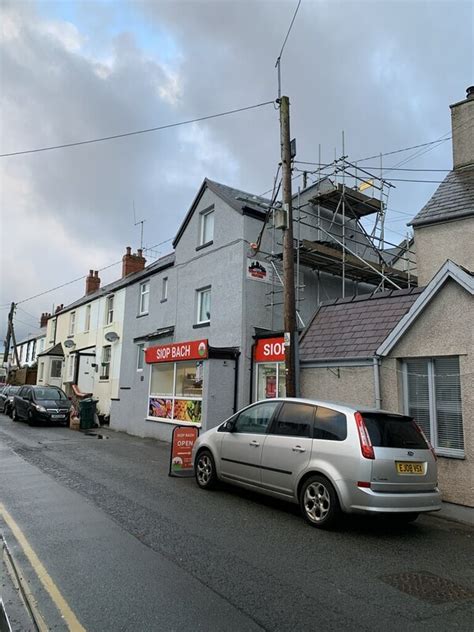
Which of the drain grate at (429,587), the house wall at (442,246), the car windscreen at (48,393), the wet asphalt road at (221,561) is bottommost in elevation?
the drain grate at (429,587)

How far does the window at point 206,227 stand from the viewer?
1735 centimetres

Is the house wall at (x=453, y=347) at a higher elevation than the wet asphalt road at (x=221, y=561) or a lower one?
higher

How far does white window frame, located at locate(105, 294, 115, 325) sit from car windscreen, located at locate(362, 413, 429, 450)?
2035 centimetres

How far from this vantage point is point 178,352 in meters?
15.6

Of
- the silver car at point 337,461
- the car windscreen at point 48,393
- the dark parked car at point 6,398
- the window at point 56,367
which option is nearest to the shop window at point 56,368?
the window at point 56,367

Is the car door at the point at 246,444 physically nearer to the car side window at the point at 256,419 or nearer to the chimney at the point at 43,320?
the car side window at the point at 256,419

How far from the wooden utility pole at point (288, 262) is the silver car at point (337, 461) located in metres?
2.44

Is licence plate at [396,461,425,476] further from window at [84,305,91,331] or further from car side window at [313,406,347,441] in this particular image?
window at [84,305,91,331]

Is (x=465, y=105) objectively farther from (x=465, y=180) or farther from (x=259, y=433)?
(x=259, y=433)

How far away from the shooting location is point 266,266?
15.5 metres

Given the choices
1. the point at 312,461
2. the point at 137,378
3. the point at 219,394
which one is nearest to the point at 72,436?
the point at 137,378

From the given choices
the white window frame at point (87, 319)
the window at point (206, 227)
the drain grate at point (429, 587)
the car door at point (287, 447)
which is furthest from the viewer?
the white window frame at point (87, 319)

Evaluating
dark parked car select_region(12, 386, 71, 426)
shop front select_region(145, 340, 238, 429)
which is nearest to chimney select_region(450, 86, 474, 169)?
shop front select_region(145, 340, 238, 429)

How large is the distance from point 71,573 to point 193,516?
2.43 m
